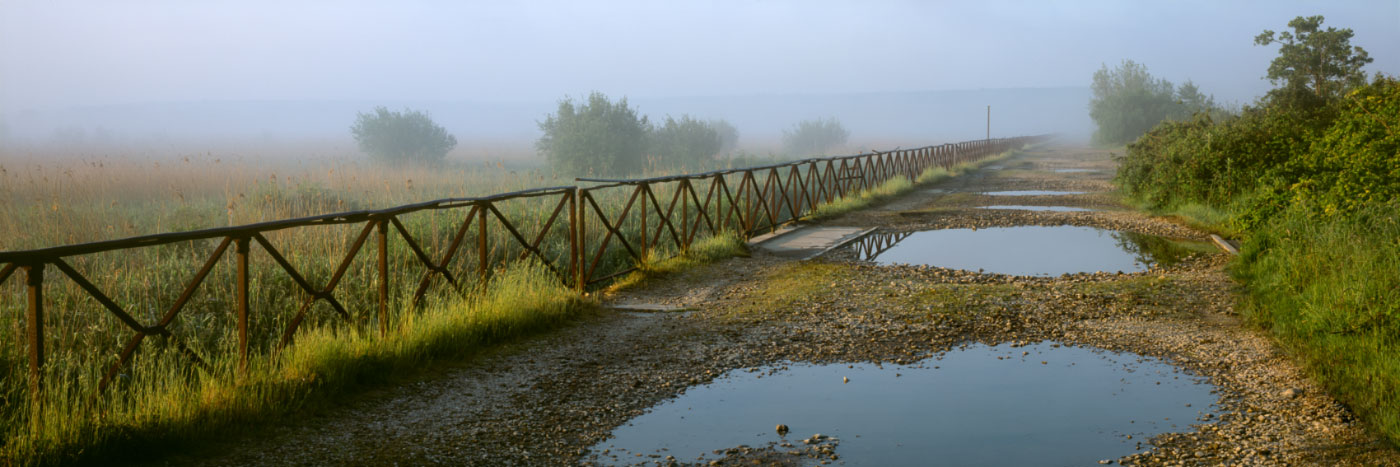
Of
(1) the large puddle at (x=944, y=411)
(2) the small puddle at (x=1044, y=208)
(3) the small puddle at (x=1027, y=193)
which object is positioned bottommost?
(1) the large puddle at (x=944, y=411)

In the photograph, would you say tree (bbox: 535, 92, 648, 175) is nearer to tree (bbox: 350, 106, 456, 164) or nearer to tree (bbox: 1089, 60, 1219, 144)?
tree (bbox: 350, 106, 456, 164)

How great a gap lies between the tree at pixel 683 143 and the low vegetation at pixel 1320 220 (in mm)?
25111

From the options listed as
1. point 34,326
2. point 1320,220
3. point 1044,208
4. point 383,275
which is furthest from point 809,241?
point 34,326

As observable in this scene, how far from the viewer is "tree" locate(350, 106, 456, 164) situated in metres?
39.4

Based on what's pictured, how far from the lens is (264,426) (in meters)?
4.48

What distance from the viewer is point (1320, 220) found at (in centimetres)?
884

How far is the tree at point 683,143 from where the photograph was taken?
4034 cm

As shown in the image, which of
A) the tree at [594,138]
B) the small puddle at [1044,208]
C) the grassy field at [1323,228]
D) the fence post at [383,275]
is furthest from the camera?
the tree at [594,138]

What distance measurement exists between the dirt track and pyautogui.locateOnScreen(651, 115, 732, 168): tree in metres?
30.1

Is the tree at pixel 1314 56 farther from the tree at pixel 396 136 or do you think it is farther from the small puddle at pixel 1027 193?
the tree at pixel 396 136

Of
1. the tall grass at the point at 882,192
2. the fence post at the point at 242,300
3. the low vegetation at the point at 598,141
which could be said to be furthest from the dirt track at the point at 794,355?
the low vegetation at the point at 598,141

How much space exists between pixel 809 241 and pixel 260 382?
26.7ft

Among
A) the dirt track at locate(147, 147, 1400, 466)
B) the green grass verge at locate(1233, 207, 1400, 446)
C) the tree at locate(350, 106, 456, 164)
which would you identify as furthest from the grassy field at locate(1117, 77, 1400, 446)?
the tree at locate(350, 106, 456, 164)

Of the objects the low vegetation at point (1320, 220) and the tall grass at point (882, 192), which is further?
the tall grass at point (882, 192)
